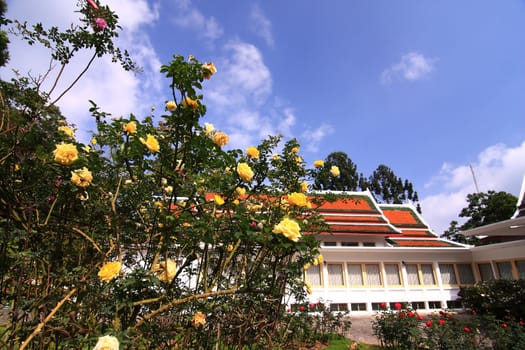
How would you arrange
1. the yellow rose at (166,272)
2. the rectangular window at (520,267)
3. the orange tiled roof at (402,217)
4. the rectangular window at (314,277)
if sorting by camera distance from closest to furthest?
1. the yellow rose at (166,272)
2. the rectangular window at (520,267)
3. the rectangular window at (314,277)
4. the orange tiled roof at (402,217)

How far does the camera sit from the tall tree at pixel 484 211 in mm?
29906

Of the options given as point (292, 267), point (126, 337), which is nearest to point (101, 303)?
point (126, 337)

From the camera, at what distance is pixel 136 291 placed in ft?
5.32

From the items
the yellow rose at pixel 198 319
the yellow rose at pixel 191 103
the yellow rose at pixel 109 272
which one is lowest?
the yellow rose at pixel 198 319

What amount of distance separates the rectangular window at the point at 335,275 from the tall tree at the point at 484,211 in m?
21.4

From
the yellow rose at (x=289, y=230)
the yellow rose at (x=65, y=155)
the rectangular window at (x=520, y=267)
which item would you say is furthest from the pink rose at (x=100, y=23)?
the rectangular window at (x=520, y=267)

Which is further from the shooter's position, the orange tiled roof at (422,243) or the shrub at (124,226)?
the orange tiled roof at (422,243)

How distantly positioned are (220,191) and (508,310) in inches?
574

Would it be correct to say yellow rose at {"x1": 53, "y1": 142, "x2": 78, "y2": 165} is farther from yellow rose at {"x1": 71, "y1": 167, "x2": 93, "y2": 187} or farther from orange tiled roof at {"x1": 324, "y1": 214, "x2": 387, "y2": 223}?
orange tiled roof at {"x1": 324, "y1": 214, "x2": 387, "y2": 223}

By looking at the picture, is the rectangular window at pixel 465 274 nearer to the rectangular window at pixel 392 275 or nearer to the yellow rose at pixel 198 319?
the rectangular window at pixel 392 275

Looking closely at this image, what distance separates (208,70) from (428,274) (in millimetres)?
17842

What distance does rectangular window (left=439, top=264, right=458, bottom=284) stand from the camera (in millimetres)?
15547

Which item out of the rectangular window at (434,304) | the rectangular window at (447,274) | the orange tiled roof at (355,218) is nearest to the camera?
the rectangular window at (434,304)

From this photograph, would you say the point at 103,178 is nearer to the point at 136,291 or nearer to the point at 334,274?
the point at 136,291
